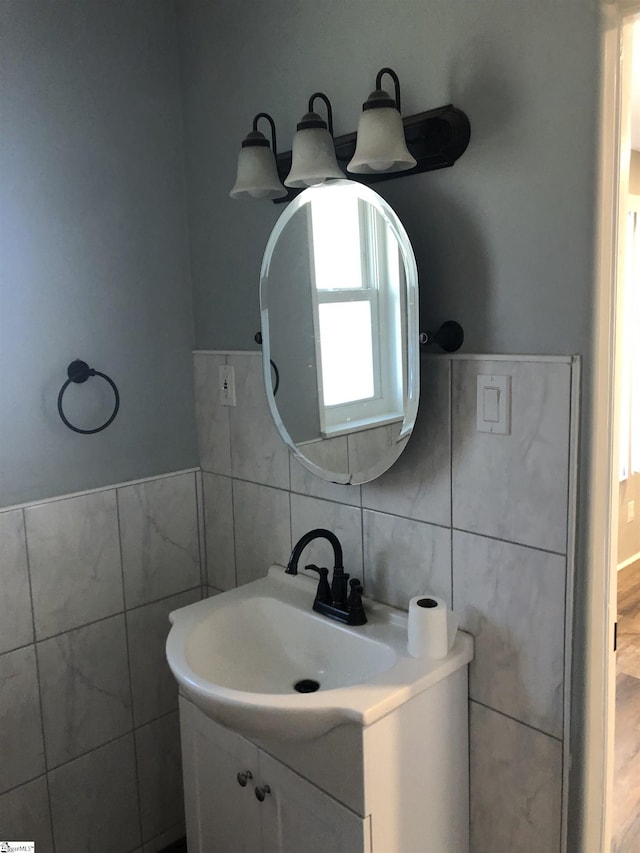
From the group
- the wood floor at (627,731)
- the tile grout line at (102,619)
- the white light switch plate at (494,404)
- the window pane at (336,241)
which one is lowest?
the wood floor at (627,731)

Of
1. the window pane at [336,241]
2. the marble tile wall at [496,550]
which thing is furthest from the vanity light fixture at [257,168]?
the marble tile wall at [496,550]

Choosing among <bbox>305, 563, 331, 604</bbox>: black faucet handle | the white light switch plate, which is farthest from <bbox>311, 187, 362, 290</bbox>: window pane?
<bbox>305, 563, 331, 604</bbox>: black faucet handle

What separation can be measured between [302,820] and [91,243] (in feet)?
4.77

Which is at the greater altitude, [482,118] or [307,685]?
[482,118]

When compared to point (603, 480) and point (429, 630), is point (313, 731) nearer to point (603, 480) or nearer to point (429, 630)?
point (429, 630)

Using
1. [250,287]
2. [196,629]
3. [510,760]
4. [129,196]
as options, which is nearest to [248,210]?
[250,287]

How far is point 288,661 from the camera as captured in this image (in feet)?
5.43

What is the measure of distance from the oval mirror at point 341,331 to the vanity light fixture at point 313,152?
6cm

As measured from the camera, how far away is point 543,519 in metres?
1.27

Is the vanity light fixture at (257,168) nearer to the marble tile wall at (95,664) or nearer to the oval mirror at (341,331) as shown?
the oval mirror at (341,331)

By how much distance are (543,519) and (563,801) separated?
1.76 feet

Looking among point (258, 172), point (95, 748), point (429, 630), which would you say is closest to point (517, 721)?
point (429, 630)

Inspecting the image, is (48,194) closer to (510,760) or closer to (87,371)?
(87,371)

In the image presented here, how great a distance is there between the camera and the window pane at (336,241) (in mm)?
1494
